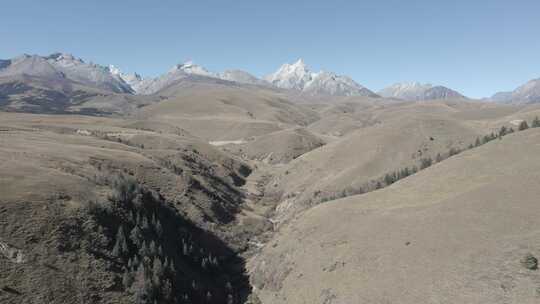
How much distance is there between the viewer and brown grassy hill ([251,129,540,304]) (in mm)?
31953

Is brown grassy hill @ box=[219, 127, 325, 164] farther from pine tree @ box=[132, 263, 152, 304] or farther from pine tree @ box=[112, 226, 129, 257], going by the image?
pine tree @ box=[132, 263, 152, 304]

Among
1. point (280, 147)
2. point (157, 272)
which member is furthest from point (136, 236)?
point (280, 147)

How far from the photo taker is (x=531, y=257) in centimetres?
3059

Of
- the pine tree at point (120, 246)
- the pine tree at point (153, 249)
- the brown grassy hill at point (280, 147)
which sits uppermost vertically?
the brown grassy hill at point (280, 147)

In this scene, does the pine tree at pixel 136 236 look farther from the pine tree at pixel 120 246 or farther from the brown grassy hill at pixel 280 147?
the brown grassy hill at pixel 280 147

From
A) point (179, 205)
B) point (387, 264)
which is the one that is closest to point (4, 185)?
point (179, 205)

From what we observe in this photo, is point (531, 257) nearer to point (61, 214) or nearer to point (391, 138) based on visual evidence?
point (61, 214)

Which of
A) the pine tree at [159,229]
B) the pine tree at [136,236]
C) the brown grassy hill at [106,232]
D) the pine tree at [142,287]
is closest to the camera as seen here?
the brown grassy hill at [106,232]

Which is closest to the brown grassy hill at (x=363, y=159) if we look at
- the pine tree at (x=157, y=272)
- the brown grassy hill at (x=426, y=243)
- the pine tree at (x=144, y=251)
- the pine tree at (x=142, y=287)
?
the brown grassy hill at (x=426, y=243)

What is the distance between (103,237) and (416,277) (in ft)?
115

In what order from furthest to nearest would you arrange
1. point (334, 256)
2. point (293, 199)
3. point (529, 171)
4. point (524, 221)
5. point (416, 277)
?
point (293, 199)
point (529, 171)
point (334, 256)
point (524, 221)
point (416, 277)

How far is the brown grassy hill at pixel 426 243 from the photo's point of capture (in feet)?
105

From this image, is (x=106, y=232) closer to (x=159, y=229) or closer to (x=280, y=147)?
(x=159, y=229)

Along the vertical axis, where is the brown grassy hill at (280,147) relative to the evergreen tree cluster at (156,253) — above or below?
above
